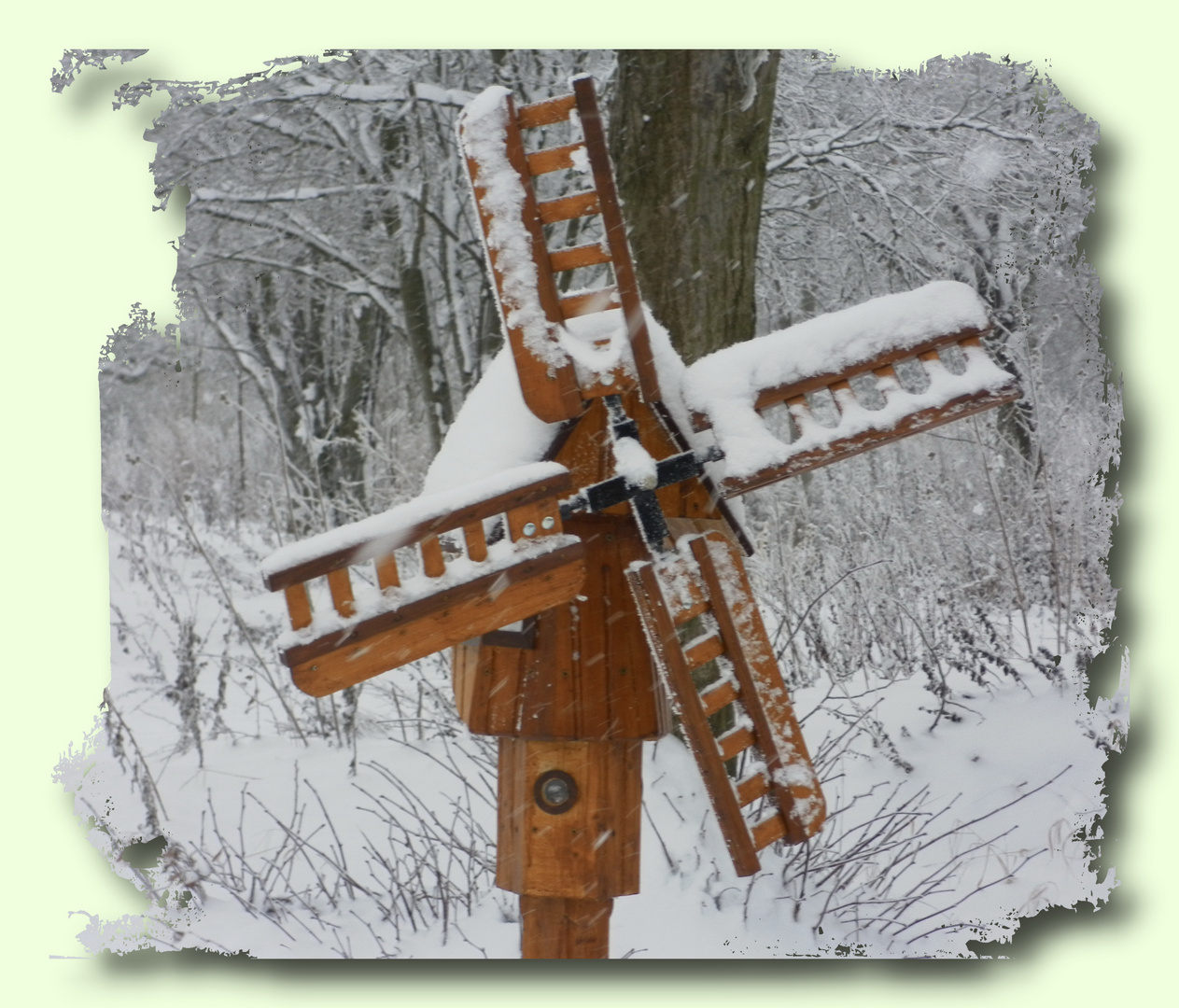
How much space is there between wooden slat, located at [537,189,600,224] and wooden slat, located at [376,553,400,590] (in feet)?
2.32

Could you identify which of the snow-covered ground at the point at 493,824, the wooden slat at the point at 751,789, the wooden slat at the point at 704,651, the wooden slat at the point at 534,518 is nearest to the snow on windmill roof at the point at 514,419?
the wooden slat at the point at 534,518

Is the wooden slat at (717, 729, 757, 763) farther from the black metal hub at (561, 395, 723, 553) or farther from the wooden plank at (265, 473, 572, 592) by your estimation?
the wooden plank at (265, 473, 572, 592)

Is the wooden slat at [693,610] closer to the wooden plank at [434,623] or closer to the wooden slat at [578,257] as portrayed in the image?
the wooden plank at [434,623]

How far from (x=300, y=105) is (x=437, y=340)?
3.94 feet

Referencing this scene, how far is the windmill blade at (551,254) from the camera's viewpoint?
1869 millimetres

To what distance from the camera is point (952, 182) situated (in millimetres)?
3338

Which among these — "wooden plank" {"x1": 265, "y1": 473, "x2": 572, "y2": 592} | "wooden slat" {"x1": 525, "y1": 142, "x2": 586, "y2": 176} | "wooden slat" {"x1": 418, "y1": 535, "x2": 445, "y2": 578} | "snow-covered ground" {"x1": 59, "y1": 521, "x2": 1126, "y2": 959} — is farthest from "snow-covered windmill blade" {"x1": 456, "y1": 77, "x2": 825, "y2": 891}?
"snow-covered ground" {"x1": 59, "y1": 521, "x2": 1126, "y2": 959}

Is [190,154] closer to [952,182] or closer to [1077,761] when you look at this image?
[952,182]

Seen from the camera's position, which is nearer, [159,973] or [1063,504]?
[159,973]

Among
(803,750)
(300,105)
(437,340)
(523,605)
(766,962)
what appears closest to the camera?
(523,605)

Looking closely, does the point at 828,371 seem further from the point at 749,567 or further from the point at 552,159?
the point at 749,567

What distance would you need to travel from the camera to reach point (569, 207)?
1.88 m

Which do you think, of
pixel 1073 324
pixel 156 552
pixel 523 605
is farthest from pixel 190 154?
pixel 1073 324

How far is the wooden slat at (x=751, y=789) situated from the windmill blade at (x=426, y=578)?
1.76ft
